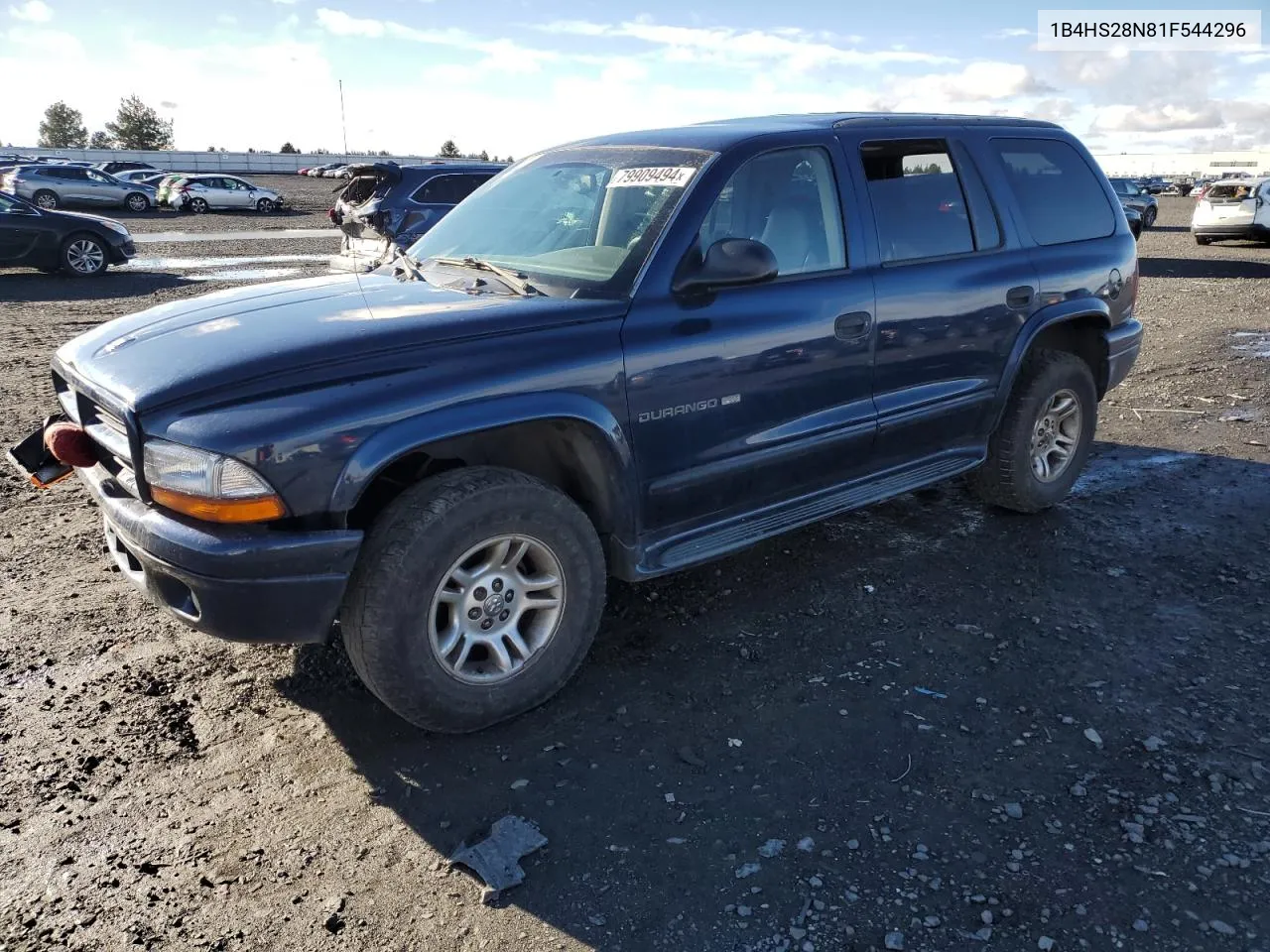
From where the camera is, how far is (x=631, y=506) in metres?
3.24

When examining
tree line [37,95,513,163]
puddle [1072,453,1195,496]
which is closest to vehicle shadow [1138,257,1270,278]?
puddle [1072,453,1195,496]

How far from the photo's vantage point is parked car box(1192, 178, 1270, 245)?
19.7m

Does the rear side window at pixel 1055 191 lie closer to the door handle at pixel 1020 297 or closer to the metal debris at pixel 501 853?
the door handle at pixel 1020 297

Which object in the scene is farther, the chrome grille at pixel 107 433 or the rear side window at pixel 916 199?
the rear side window at pixel 916 199

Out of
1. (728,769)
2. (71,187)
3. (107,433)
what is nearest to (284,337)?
(107,433)

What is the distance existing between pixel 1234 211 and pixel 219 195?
3098 cm

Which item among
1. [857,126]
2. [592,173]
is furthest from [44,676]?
[857,126]

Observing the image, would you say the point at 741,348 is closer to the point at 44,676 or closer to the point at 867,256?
the point at 867,256

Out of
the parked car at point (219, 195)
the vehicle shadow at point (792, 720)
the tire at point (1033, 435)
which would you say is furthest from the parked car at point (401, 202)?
the parked car at point (219, 195)

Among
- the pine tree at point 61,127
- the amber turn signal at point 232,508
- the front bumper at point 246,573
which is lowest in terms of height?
the front bumper at point 246,573

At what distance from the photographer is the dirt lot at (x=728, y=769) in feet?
7.70

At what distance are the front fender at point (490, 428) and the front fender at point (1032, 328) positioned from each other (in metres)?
2.17

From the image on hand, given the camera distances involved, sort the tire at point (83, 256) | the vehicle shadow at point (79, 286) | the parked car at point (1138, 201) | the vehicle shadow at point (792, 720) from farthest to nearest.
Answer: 1. the parked car at point (1138, 201)
2. the tire at point (83, 256)
3. the vehicle shadow at point (79, 286)
4. the vehicle shadow at point (792, 720)

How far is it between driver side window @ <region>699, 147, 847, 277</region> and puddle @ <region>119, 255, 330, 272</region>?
13539mm
